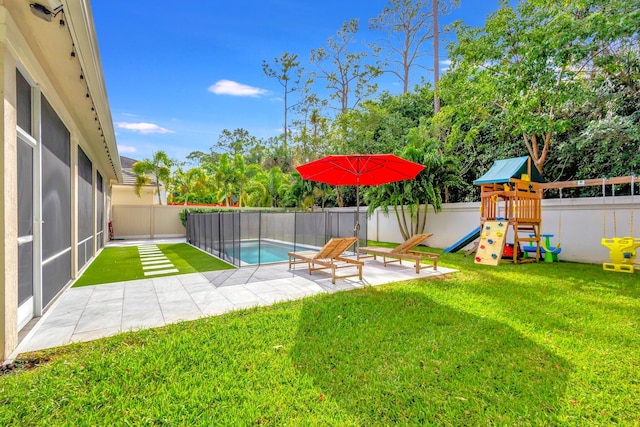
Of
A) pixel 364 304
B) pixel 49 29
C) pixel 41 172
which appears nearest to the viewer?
pixel 49 29

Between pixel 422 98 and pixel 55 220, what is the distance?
18.1 metres

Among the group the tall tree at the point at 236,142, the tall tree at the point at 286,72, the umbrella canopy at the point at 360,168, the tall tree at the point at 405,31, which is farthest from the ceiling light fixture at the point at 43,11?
the tall tree at the point at 236,142

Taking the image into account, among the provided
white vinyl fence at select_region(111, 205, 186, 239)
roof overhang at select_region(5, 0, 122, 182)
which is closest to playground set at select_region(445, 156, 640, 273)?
roof overhang at select_region(5, 0, 122, 182)

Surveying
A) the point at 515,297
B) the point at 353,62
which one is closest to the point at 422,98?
the point at 353,62

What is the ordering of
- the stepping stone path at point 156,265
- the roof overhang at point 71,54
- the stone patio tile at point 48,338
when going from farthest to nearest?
the stepping stone path at point 156,265
the stone patio tile at point 48,338
the roof overhang at point 71,54

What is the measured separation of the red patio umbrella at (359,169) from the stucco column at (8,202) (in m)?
4.63

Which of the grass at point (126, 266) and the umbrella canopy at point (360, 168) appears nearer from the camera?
the grass at point (126, 266)

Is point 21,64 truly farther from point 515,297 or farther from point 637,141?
point 637,141

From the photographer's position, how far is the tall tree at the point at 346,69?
22797mm

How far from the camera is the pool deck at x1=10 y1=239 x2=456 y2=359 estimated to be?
3.65m

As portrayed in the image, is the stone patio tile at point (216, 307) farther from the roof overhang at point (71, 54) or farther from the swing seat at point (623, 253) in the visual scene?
the swing seat at point (623, 253)

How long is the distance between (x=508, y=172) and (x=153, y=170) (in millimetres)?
17875

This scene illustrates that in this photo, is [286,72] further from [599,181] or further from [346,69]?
[599,181]

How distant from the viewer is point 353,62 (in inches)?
917
